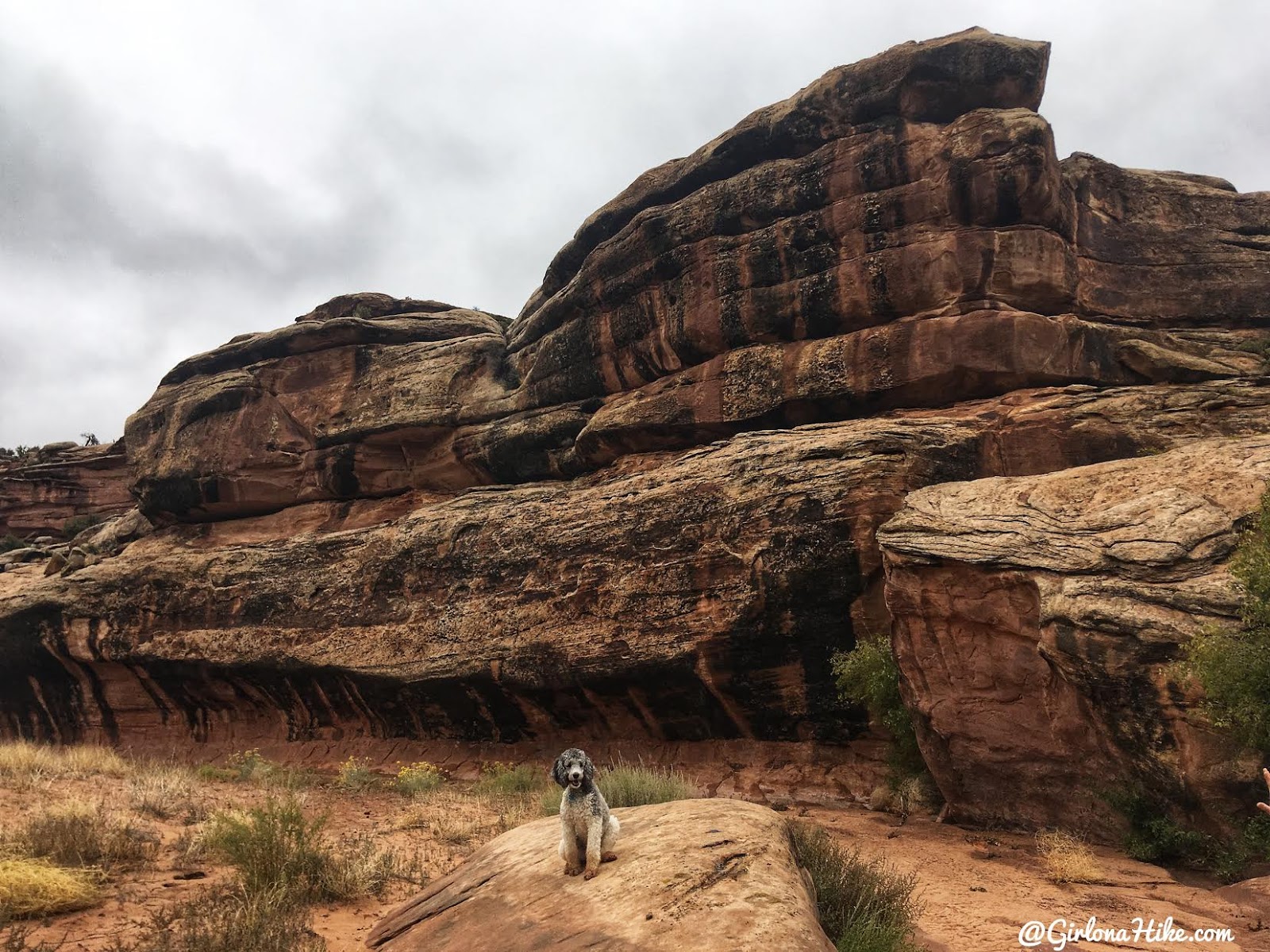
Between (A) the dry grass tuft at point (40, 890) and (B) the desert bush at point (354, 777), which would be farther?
(B) the desert bush at point (354, 777)

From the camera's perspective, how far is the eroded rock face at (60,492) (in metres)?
46.2

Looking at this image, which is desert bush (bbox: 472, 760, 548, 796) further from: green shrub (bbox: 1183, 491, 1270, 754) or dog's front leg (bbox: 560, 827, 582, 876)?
green shrub (bbox: 1183, 491, 1270, 754)

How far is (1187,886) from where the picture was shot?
325 inches

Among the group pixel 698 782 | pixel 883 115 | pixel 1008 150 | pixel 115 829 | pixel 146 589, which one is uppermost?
pixel 883 115

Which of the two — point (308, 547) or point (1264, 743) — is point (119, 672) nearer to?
point (308, 547)

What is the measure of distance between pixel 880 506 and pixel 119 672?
25.1 metres

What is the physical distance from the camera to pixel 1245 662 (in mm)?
8141

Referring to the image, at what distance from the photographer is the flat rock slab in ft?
16.3

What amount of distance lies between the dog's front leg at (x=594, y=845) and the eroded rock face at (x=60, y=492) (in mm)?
50818

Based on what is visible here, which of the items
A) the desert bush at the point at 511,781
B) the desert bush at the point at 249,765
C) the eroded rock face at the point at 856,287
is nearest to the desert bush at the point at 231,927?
the desert bush at the point at 511,781

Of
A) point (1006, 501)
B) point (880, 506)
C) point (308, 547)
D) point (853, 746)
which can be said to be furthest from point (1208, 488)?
point (308, 547)

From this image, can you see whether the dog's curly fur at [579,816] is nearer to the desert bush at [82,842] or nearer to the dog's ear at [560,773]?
the dog's ear at [560,773]

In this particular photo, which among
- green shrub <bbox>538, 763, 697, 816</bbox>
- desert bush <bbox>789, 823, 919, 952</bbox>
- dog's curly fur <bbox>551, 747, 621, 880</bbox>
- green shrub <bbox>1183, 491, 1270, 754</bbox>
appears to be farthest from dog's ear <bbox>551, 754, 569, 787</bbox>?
green shrub <bbox>1183, 491, 1270, 754</bbox>

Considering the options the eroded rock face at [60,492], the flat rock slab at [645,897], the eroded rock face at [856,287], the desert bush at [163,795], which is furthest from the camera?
the eroded rock face at [60,492]
